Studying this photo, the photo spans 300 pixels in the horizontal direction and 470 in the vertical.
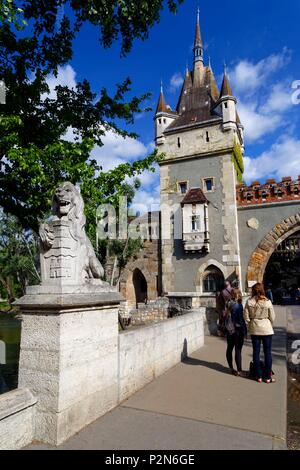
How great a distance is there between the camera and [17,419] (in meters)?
3.01

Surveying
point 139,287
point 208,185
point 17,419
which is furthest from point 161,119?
point 17,419

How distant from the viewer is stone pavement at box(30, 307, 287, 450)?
126 inches

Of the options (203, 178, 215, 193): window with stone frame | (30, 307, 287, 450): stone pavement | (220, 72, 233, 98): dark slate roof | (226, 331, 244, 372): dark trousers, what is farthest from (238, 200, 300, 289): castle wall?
(30, 307, 287, 450): stone pavement

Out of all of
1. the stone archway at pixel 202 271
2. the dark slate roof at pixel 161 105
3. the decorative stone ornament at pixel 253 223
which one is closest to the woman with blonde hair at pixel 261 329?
the stone archway at pixel 202 271

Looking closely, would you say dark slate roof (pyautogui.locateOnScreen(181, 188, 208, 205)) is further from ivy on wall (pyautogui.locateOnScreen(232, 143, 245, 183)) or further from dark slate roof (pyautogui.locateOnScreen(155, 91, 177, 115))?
dark slate roof (pyautogui.locateOnScreen(155, 91, 177, 115))

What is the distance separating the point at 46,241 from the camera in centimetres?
367

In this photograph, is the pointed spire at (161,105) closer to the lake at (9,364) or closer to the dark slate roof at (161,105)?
the dark slate roof at (161,105)

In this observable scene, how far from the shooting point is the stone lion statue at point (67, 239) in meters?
3.62

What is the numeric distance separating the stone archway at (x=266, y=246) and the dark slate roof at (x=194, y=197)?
4270mm

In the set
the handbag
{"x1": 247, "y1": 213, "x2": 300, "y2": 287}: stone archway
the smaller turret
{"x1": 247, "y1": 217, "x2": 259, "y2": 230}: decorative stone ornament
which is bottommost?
the handbag

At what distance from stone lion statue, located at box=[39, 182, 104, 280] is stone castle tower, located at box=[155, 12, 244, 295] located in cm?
1622
